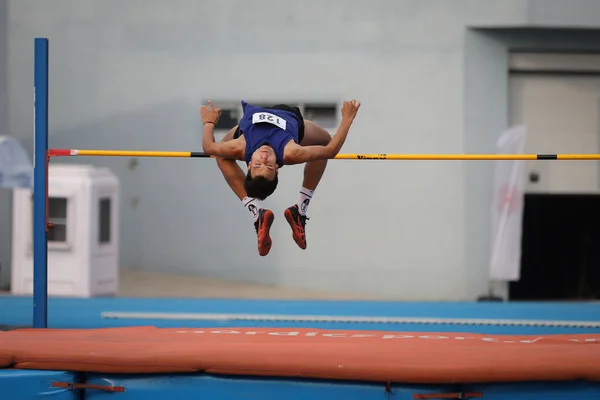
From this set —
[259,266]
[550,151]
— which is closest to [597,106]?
[550,151]

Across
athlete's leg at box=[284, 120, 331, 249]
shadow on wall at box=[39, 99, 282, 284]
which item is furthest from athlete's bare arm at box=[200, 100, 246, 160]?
shadow on wall at box=[39, 99, 282, 284]

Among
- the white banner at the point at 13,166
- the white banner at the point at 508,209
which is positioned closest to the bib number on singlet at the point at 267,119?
the white banner at the point at 13,166

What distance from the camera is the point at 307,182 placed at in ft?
15.6

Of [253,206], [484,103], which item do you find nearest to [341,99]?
[484,103]

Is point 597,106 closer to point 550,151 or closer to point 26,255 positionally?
point 550,151

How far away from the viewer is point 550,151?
8.16m

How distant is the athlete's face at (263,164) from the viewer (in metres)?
4.18

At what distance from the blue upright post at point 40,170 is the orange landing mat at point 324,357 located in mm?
478

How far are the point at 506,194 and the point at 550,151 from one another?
77 centimetres

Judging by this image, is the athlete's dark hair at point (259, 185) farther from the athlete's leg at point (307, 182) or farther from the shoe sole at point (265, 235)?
the athlete's leg at point (307, 182)

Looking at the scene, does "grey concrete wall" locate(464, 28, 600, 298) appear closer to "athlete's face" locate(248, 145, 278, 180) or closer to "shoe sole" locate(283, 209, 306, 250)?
"shoe sole" locate(283, 209, 306, 250)

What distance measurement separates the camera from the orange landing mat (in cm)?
363

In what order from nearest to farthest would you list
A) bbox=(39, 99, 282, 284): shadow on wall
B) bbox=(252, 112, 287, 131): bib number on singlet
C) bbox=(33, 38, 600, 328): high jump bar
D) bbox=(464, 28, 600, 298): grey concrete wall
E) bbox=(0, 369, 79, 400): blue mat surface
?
bbox=(0, 369, 79, 400): blue mat surface → bbox=(252, 112, 287, 131): bib number on singlet → bbox=(33, 38, 600, 328): high jump bar → bbox=(464, 28, 600, 298): grey concrete wall → bbox=(39, 99, 282, 284): shadow on wall

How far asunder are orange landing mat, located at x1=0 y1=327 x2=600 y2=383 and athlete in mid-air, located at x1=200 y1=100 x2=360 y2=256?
651mm
